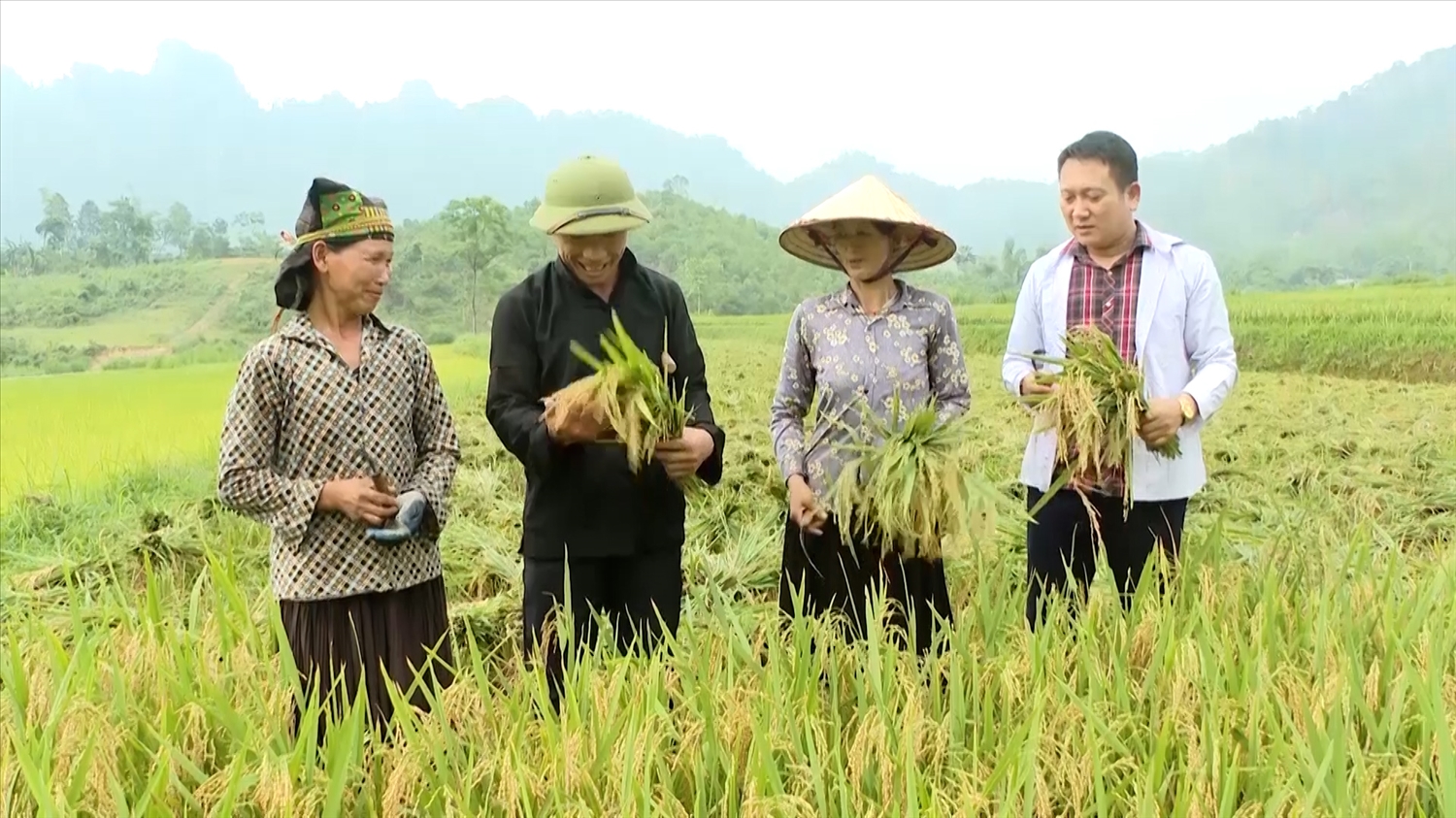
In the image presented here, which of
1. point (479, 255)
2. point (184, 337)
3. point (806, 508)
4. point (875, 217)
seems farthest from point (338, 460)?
point (184, 337)

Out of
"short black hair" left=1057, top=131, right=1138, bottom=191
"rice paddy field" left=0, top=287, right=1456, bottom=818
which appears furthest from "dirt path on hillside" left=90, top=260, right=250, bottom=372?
"short black hair" left=1057, top=131, right=1138, bottom=191

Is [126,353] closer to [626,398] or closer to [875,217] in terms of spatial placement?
[626,398]

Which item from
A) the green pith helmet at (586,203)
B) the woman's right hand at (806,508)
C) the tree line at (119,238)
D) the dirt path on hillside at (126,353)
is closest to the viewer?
the green pith helmet at (586,203)

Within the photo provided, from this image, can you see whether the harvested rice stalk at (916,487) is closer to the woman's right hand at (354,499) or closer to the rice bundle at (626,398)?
the rice bundle at (626,398)

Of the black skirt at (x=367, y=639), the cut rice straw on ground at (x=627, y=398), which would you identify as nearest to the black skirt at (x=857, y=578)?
the cut rice straw on ground at (x=627, y=398)

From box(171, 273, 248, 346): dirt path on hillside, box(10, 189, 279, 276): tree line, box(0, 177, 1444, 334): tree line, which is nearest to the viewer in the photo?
box(171, 273, 248, 346): dirt path on hillside

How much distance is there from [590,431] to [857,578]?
0.73 meters

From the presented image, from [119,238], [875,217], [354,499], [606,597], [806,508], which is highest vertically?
[119,238]

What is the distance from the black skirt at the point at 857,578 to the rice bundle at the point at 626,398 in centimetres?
50

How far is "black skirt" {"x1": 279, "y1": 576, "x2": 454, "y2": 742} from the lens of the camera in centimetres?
188

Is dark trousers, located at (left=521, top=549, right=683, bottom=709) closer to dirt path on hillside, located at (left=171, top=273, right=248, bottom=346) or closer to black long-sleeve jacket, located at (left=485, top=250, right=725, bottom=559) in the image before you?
black long-sleeve jacket, located at (left=485, top=250, right=725, bottom=559)

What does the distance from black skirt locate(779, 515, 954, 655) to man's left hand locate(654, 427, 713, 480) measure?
1.14 feet

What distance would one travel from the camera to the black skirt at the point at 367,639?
188 cm

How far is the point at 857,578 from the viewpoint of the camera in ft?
7.18
